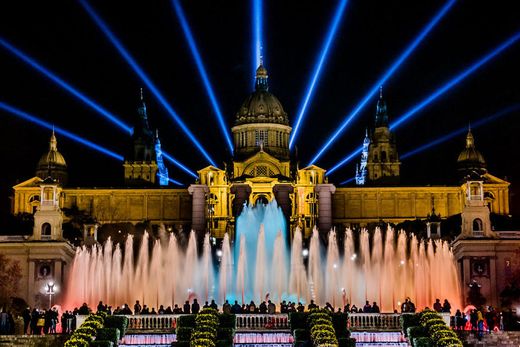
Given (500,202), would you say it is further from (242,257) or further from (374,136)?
(242,257)

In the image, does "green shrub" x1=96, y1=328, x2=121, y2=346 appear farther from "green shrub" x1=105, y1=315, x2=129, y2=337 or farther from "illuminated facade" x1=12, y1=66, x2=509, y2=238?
"illuminated facade" x1=12, y1=66, x2=509, y2=238

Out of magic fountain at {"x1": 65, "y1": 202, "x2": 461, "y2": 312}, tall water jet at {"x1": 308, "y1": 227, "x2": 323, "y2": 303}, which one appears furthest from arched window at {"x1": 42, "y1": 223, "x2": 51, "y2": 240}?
tall water jet at {"x1": 308, "y1": 227, "x2": 323, "y2": 303}

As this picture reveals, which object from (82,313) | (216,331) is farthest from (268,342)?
(82,313)

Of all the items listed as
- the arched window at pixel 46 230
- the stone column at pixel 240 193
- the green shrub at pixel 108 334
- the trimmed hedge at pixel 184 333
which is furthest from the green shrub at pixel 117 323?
the stone column at pixel 240 193

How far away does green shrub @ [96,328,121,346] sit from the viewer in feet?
196

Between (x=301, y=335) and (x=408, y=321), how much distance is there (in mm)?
5285

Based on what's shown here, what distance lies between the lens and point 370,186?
546 ft

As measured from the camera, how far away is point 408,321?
62.7 m

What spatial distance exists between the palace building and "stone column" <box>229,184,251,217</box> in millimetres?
108

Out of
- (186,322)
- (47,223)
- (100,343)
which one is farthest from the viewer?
(47,223)

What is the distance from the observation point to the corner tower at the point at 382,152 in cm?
17625

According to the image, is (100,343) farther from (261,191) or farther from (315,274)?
(261,191)

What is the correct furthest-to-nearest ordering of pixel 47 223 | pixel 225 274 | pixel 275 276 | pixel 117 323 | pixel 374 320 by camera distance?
pixel 47 223
pixel 225 274
pixel 275 276
pixel 374 320
pixel 117 323

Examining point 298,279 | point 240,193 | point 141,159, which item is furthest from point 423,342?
point 141,159
